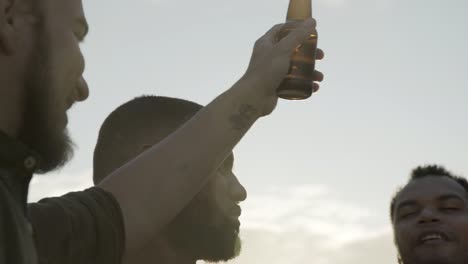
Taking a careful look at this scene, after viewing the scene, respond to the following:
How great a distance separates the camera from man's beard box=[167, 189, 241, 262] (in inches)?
185

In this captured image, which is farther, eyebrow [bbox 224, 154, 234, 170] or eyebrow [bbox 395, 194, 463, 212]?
eyebrow [bbox 395, 194, 463, 212]

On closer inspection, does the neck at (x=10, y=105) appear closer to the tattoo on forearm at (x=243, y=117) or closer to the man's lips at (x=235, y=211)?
the tattoo on forearm at (x=243, y=117)

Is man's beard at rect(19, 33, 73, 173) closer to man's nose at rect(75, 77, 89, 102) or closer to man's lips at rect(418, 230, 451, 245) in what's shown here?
man's nose at rect(75, 77, 89, 102)

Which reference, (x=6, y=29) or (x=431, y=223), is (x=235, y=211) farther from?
(x=6, y=29)

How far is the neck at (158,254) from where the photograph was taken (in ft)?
15.2

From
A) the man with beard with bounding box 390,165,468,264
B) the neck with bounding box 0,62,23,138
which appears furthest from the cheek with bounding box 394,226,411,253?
the neck with bounding box 0,62,23,138

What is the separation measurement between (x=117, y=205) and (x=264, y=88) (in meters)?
0.89

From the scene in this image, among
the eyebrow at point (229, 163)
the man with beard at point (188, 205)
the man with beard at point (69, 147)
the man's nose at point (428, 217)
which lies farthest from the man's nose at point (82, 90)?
the man's nose at point (428, 217)

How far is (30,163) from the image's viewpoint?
1.98 meters

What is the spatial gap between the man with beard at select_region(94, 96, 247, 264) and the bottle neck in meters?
1.28

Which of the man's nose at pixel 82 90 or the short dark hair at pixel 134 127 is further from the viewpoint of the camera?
the short dark hair at pixel 134 127

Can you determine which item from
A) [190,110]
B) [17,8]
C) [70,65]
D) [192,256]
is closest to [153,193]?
[70,65]

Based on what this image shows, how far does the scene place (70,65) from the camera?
89.6 inches

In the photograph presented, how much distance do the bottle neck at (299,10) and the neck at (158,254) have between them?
5.68 feet
